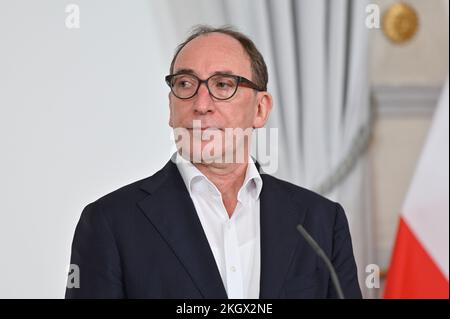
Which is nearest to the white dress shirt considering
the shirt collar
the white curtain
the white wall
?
the shirt collar

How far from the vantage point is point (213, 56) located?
1278mm

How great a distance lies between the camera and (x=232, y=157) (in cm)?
134

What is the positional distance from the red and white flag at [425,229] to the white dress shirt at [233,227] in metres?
1.31

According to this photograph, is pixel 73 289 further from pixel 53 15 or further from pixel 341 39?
pixel 341 39

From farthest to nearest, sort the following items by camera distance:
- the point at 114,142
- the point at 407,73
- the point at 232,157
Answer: the point at 407,73 < the point at 114,142 < the point at 232,157

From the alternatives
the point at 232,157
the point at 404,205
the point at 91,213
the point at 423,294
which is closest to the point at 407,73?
the point at 404,205

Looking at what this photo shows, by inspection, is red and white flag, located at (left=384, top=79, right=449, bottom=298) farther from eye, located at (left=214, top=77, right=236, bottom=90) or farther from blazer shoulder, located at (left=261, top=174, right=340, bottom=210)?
eye, located at (left=214, top=77, right=236, bottom=90)

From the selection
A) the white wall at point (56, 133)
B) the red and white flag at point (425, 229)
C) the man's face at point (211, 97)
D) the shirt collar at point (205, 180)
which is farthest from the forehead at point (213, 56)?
the red and white flag at point (425, 229)

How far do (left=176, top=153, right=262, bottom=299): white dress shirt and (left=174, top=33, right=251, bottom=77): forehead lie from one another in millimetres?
173

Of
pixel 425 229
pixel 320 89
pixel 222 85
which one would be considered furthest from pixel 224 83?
pixel 425 229

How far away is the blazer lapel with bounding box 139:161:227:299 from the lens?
1.18 metres

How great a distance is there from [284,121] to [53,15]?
2.73 feet

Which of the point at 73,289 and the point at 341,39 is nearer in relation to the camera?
the point at 73,289

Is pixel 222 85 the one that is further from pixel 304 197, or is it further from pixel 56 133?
pixel 56 133
